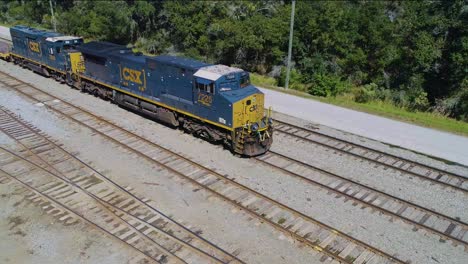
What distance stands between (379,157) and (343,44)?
1549cm

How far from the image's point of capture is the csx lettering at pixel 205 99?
15.6m

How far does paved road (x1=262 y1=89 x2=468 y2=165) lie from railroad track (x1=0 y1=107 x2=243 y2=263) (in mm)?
11514

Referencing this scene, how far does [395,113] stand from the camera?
2227 centimetres

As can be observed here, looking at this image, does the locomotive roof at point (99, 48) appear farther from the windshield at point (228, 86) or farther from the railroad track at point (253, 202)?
the windshield at point (228, 86)

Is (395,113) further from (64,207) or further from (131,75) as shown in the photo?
(64,207)

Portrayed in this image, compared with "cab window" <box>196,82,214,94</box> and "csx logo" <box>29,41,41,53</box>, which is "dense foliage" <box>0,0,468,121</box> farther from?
"csx logo" <box>29,41,41,53</box>

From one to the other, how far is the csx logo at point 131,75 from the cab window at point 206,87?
4.51 m

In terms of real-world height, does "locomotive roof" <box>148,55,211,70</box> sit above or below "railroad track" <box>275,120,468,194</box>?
above

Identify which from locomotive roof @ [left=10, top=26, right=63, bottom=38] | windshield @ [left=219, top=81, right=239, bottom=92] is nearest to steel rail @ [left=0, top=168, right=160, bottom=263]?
windshield @ [left=219, top=81, right=239, bottom=92]

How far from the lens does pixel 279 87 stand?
90.8 ft

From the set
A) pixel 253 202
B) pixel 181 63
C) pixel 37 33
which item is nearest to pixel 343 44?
pixel 181 63

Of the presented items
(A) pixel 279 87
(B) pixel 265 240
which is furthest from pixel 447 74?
(B) pixel 265 240

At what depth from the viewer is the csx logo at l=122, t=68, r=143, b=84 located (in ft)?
62.7

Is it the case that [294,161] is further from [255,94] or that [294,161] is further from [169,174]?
[169,174]
